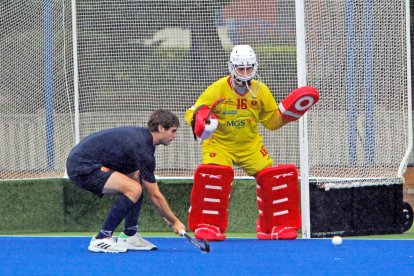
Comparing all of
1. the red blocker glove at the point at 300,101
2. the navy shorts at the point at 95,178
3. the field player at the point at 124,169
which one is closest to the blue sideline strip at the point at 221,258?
the field player at the point at 124,169

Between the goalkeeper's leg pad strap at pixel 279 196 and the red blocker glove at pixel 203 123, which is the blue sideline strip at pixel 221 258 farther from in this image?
the red blocker glove at pixel 203 123

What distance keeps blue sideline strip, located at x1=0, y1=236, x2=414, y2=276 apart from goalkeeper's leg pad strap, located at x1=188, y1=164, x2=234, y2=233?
8.3 inches

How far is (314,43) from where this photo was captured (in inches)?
401

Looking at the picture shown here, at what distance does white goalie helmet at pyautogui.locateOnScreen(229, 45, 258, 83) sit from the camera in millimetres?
9711

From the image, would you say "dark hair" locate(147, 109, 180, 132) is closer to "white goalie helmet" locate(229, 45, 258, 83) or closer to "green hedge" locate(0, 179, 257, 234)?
"white goalie helmet" locate(229, 45, 258, 83)

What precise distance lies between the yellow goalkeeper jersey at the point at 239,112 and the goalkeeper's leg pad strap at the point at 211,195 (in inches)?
10.9

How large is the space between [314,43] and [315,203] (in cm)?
132

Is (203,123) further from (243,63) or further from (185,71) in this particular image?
(185,71)

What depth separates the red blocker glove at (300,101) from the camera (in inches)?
377

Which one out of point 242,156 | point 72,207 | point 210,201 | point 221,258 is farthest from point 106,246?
point 72,207

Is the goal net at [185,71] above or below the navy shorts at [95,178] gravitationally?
above

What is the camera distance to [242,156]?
9.98 meters

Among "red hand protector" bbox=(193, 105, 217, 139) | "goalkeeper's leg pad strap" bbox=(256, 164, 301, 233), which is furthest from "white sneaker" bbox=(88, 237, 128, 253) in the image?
"goalkeeper's leg pad strap" bbox=(256, 164, 301, 233)

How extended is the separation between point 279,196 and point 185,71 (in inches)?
65.2
